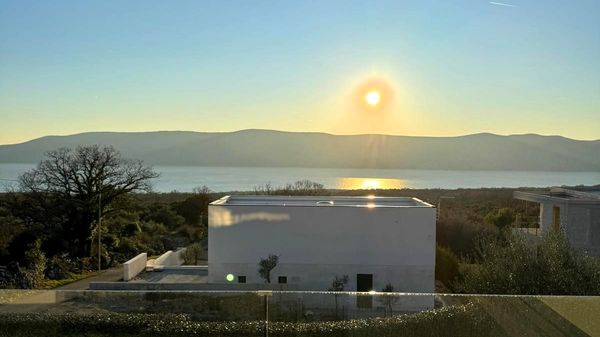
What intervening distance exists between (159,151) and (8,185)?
6901 cm

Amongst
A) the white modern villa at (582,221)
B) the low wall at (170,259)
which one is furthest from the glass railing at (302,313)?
the low wall at (170,259)

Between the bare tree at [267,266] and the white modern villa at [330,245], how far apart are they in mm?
149

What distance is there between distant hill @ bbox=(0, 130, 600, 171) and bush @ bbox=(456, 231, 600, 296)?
78.3m

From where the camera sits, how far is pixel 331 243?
58.4ft

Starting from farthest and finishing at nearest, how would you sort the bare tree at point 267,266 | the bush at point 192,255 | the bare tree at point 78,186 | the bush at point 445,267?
the bare tree at point 78,186 → the bush at point 192,255 → the bush at point 445,267 → the bare tree at point 267,266

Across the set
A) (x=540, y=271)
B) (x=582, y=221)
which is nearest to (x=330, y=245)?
(x=582, y=221)

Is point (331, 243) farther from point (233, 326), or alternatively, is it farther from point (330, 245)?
point (233, 326)

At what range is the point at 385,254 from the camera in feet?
58.4

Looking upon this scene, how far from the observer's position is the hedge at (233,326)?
18.8 ft

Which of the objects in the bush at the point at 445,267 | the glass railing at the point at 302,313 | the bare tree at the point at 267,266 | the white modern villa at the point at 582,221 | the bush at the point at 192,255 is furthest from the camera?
the bush at the point at 192,255

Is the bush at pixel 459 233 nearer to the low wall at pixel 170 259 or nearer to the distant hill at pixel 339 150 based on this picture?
the low wall at pixel 170 259

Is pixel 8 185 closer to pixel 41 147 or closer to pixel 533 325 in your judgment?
pixel 533 325

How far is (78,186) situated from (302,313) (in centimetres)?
2719

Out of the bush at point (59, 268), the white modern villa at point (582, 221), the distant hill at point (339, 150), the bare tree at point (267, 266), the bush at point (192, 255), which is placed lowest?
the bush at point (59, 268)
